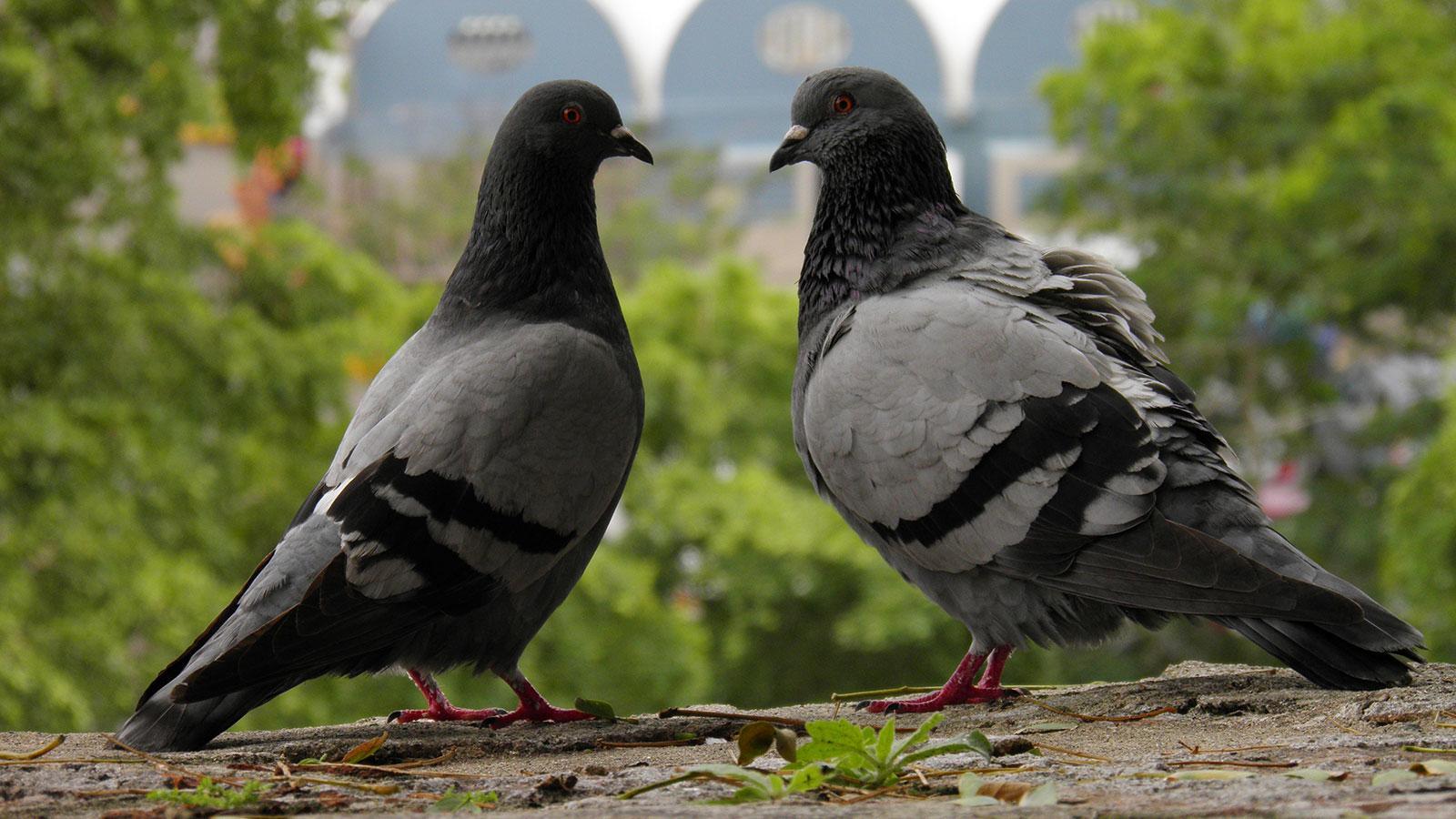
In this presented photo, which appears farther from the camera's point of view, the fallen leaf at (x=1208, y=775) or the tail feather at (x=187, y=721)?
the tail feather at (x=187, y=721)

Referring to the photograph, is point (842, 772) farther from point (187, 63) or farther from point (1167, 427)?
point (187, 63)

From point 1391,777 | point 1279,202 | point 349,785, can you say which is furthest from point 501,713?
point 1279,202

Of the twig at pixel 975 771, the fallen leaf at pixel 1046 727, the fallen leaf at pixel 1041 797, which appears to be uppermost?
the fallen leaf at pixel 1041 797

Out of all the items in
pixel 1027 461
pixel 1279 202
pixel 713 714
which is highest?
pixel 1279 202

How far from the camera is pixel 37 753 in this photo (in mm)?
3203

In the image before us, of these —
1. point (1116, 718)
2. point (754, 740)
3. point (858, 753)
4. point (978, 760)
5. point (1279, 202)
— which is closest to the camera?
point (858, 753)

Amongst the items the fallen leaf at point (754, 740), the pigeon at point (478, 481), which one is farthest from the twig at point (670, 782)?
the pigeon at point (478, 481)

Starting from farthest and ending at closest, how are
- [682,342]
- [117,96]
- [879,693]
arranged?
[682,342]
[117,96]
[879,693]

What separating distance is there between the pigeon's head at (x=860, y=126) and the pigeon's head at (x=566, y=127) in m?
0.53

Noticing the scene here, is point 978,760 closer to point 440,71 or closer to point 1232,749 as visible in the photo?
point 1232,749

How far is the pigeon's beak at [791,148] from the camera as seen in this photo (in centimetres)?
459

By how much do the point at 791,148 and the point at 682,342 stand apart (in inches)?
611

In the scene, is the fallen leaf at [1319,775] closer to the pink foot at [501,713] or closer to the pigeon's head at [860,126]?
the pink foot at [501,713]

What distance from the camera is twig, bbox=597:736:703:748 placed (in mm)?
3453
